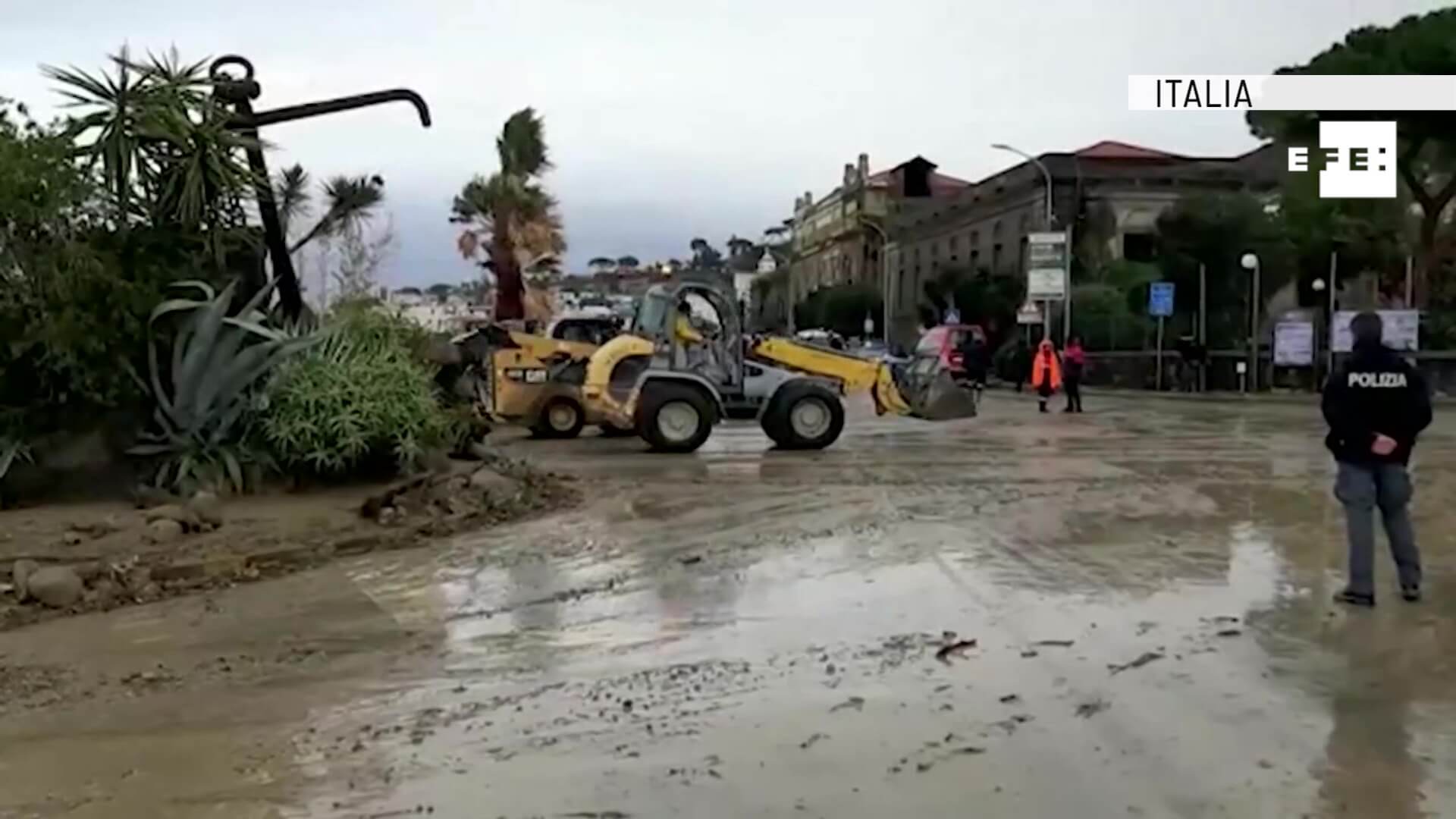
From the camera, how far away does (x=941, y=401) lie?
87.9 feet

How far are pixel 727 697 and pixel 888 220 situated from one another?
9061 centimetres

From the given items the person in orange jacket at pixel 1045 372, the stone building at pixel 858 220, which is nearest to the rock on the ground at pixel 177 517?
the person in orange jacket at pixel 1045 372

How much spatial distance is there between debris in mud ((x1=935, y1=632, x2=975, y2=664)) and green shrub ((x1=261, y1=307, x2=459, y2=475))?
7.41m

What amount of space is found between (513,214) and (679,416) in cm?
2256

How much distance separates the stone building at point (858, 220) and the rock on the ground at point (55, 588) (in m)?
82.7

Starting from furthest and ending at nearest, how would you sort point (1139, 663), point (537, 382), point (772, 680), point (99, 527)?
point (537, 382) < point (99, 527) < point (1139, 663) < point (772, 680)

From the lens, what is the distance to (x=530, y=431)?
2411cm

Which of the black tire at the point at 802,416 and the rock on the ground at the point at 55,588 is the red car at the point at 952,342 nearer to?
the black tire at the point at 802,416

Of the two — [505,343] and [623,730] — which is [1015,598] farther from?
[505,343]

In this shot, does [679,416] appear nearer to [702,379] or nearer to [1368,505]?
[702,379]

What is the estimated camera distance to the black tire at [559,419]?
77.8ft

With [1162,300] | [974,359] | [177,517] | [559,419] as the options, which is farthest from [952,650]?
[974,359]

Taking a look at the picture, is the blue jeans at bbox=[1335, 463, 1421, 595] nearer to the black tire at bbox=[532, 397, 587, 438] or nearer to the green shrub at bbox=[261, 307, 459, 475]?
the green shrub at bbox=[261, 307, 459, 475]

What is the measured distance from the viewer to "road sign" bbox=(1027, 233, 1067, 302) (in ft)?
144
